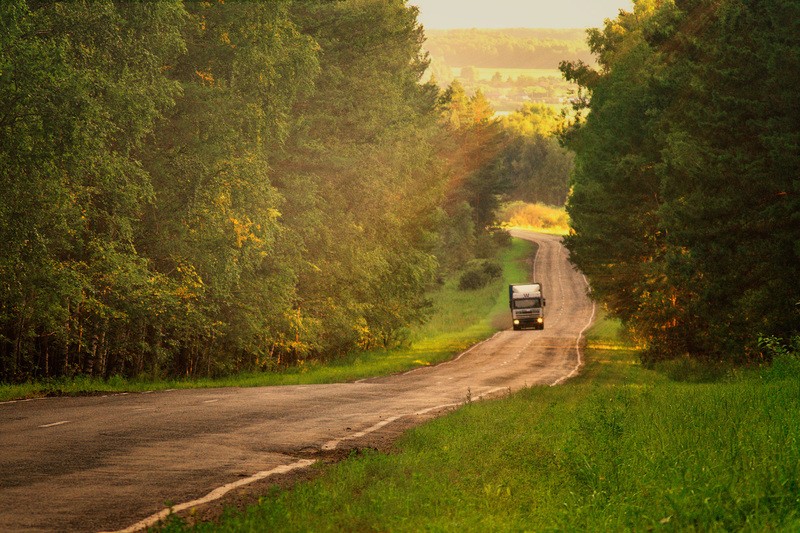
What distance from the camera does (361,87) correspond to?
43.4 meters

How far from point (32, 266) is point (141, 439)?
9.64 meters

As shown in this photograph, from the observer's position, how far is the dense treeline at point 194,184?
2089 cm

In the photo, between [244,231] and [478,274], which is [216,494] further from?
[478,274]

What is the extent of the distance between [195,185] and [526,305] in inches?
1836

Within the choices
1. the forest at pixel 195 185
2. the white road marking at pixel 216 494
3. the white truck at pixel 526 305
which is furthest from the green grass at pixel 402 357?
the white road marking at pixel 216 494

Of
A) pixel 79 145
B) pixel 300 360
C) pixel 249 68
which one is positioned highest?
pixel 249 68

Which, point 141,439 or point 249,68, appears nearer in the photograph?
point 141,439

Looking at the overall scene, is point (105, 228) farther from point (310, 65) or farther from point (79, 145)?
point (310, 65)

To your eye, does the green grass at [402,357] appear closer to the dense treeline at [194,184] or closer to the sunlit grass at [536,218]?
the dense treeline at [194,184]

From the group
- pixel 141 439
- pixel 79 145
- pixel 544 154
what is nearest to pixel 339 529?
pixel 141 439

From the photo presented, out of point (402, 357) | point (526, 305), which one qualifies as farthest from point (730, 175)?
point (526, 305)

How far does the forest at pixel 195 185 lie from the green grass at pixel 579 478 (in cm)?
1090

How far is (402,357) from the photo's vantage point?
45906mm

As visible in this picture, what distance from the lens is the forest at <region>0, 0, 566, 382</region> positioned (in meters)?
20.9
